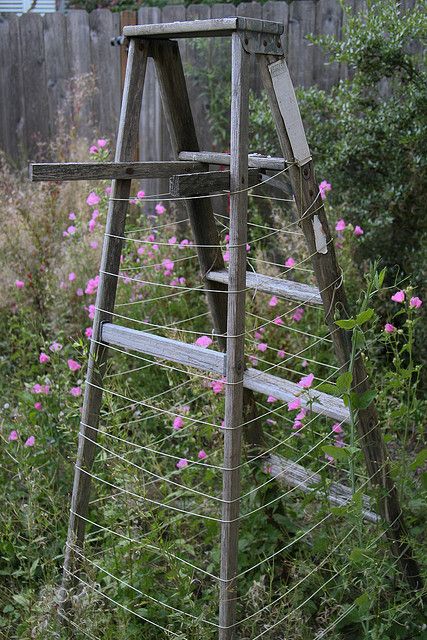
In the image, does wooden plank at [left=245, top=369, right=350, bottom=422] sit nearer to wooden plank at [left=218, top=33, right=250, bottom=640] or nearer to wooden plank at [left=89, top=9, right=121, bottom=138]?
wooden plank at [left=218, top=33, right=250, bottom=640]

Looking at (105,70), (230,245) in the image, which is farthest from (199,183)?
(105,70)

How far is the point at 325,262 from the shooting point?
2393 mm

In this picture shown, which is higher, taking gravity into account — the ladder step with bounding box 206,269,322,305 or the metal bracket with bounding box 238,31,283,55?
the metal bracket with bounding box 238,31,283,55

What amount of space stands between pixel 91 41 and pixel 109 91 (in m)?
0.47

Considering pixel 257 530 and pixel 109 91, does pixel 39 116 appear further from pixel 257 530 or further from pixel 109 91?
pixel 257 530

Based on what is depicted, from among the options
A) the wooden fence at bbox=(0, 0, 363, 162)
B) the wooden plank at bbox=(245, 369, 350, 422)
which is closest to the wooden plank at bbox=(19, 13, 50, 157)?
the wooden fence at bbox=(0, 0, 363, 162)

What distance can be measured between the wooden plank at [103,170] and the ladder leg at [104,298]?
7 cm

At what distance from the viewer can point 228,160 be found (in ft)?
7.84

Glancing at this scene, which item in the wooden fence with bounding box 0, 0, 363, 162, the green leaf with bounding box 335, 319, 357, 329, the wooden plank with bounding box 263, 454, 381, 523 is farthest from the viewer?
the wooden fence with bounding box 0, 0, 363, 162

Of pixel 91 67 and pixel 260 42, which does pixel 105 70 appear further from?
pixel 260 42

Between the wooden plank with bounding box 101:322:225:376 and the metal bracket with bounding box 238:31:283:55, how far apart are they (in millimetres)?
754

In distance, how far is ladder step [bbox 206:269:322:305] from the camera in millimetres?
2454

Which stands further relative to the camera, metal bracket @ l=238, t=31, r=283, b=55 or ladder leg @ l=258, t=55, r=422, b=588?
ladder leg @ l=258, t=55, r=422, b=588

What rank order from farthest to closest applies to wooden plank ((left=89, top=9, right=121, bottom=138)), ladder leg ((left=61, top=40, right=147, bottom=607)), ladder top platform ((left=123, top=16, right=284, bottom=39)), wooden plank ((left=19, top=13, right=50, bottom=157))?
wooden plank ((left=19, top=13, right=50, bottom=157)), wooden plank ((left=89, top=9, right=121, bottom=138)), ladder leg ((left=61, top=40, right=147, bottom=607)), ladder top platform ((left=123, top=16, right=284, bottom=39))
